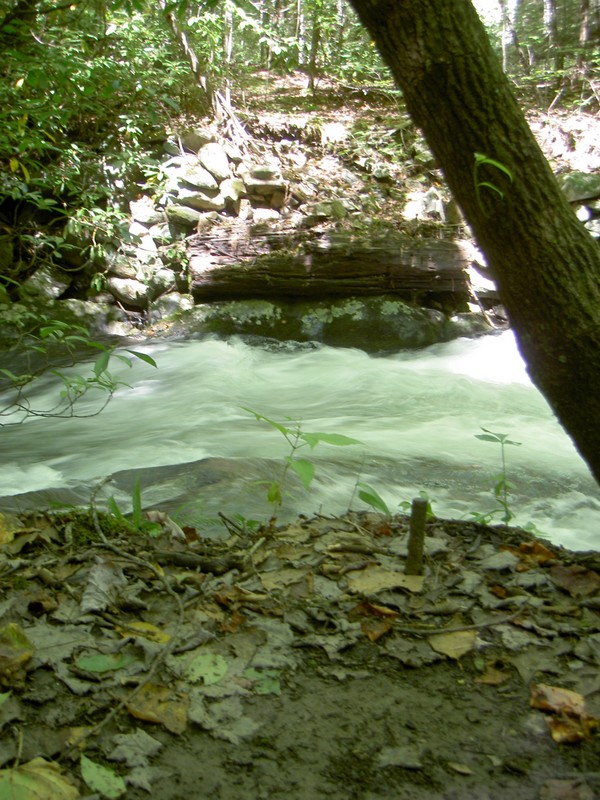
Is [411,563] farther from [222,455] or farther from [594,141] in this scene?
[594,141]

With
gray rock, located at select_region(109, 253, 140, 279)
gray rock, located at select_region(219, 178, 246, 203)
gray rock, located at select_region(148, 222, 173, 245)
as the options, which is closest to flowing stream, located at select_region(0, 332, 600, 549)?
gray rock, located at select_region(109, 253, 140, 279)

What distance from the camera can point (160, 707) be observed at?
1.59m

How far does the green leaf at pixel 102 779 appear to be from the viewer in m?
1.33

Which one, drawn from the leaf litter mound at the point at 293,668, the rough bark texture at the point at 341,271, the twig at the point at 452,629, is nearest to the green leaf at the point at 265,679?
the leaf litter mound at the point at 293,668

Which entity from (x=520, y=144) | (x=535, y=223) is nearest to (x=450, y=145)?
(x=520, y=144)

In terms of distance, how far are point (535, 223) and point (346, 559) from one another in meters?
1.28

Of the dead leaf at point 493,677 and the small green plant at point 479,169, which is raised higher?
the small green plant at point 479,169

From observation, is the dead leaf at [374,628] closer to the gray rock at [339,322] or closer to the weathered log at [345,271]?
the gray rock at [339,322]

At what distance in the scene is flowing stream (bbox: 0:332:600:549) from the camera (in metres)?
3.89

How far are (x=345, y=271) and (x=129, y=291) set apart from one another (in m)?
2.93

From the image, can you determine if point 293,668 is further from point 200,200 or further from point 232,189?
point 232,189

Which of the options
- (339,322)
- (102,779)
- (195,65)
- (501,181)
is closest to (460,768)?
(102,779)

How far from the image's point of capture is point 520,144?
1.92 meters

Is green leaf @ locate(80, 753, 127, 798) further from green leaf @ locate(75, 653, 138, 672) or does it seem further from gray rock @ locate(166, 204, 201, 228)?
gray rock @ locate(166, 204, 201, 228)
